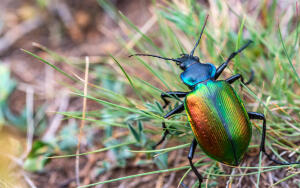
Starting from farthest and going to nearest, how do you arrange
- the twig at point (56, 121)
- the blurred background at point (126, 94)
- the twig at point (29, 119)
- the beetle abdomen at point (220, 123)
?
the twig at point (56, 121)
the twig at point (29, 119)
the blurred background at point (126, 94)
the beetle abdomen at point (220, 123)

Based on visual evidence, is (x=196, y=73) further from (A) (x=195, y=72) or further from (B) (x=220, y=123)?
(B) (x=220, y=123)

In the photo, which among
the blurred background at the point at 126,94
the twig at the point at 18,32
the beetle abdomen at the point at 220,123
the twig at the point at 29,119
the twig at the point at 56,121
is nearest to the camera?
the beetle abdomen at the point at 220,123

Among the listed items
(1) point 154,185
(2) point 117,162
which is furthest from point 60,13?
(1) point 154,185

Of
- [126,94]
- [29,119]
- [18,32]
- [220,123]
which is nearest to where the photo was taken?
[220,123]

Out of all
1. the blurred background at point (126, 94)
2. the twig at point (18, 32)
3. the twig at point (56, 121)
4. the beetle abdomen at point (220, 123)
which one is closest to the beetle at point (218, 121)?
the beetle abdomen at point (220, 123)

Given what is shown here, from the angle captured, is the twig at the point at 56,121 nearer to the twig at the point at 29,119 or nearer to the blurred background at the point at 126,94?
the blurred background at the point at 126,94

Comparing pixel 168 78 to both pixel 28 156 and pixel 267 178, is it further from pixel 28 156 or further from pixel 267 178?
pixel 28 156

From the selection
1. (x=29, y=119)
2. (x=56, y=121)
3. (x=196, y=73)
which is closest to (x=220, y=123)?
(x=196, y=73)
